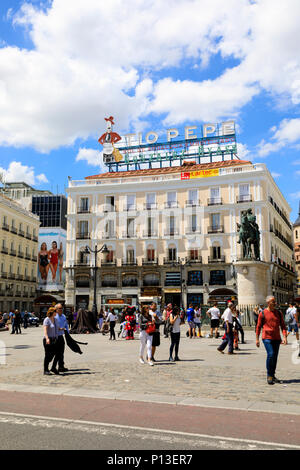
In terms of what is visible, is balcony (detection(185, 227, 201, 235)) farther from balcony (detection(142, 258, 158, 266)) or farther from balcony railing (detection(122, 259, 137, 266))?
balcony railing (detection(122, 259, 137, 266))

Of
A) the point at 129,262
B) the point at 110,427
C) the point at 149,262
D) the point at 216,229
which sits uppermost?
the point at 216,229

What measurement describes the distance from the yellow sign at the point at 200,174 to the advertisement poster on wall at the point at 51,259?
2934 cm

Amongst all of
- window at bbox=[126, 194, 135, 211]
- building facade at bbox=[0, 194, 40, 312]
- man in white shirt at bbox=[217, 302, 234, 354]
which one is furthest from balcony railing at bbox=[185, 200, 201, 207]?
man in white shirt at bbox=[217, 302, 234, 354]

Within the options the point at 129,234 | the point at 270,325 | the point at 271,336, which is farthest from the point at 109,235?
the point at 271,336

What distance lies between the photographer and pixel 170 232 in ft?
167

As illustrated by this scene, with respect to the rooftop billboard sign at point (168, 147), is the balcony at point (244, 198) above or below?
below

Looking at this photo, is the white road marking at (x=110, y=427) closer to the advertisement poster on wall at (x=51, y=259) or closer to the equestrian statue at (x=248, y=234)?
the equestrian statue at (x=248, y=234)

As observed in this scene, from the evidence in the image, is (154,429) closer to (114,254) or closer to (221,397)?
(221,397)

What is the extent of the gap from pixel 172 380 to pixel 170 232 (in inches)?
1650

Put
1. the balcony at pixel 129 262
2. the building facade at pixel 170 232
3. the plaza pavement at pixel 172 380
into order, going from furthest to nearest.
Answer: the balcony at pixel 129 262, the building facade at pixel 170 232, the plaza pavement at pixel 172 380

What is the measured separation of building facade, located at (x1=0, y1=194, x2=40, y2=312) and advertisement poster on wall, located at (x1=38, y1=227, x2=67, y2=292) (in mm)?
4729

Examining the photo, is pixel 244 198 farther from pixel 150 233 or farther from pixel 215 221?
pixel 150 233

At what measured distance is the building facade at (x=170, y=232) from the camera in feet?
159

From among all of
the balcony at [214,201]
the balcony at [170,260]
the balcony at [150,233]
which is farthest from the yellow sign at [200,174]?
the balcony at [170,260]
